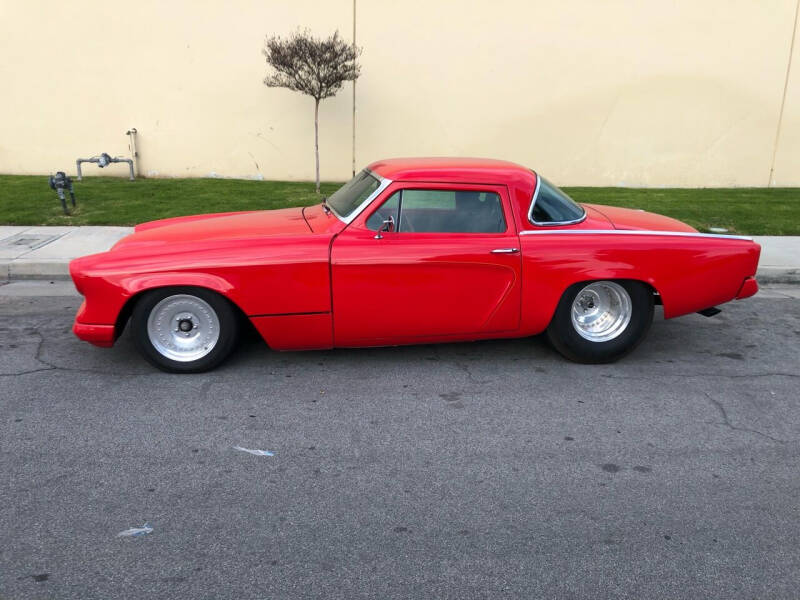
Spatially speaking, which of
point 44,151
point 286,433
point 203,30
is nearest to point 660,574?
point 286,433

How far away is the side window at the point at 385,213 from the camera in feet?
14.9

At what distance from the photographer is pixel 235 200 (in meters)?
10.7

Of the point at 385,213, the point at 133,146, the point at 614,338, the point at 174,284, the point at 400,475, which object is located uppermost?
the point at 133,146

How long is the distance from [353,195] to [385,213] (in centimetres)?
47

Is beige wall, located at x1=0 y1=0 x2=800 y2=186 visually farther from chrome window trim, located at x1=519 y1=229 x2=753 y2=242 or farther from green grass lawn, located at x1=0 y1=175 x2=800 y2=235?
chrome window trim, located at x1=519 y1=229 x2=753 y2=242

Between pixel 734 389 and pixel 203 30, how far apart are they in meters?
11.3

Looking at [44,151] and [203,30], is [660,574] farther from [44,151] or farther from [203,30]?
[44,151]

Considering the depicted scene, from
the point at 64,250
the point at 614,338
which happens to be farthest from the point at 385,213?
the point at 64,250

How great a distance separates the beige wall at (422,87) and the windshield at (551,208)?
844 centimetres

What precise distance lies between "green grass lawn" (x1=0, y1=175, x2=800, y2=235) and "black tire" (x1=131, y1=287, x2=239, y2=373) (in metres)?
5.39

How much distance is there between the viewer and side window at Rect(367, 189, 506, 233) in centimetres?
459

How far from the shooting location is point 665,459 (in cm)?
352

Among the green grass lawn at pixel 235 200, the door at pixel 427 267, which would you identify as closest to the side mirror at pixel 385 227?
the door at pixel 427 267

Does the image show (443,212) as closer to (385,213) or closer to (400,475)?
(385,213)
